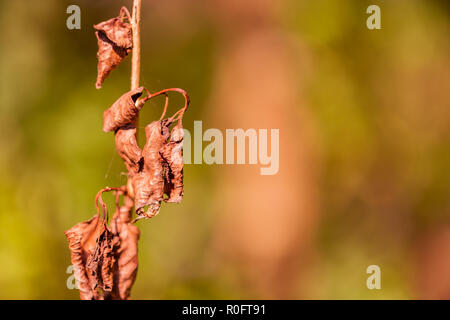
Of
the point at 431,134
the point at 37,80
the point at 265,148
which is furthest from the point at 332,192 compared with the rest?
the point at 37,80

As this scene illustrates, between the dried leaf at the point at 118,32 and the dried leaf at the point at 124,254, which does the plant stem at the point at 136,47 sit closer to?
the dried leaf at the point at 118,32

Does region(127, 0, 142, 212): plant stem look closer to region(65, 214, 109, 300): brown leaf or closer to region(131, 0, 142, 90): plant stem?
region(131, 0, 142, 90): plant stem

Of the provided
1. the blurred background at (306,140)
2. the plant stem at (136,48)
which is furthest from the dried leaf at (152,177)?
the blurred background at (306,140)

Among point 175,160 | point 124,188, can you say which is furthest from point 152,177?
point 124,188

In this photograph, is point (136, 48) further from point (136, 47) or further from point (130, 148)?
point (130, 148)

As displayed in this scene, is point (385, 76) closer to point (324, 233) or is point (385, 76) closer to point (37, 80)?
point (324, 233)

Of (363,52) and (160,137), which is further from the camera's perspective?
(363,52)

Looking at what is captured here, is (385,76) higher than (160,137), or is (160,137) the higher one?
(385,76)

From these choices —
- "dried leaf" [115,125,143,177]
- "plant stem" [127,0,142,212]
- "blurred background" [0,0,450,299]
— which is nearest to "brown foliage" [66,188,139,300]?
"dried leaf" [115,125,143,177]
